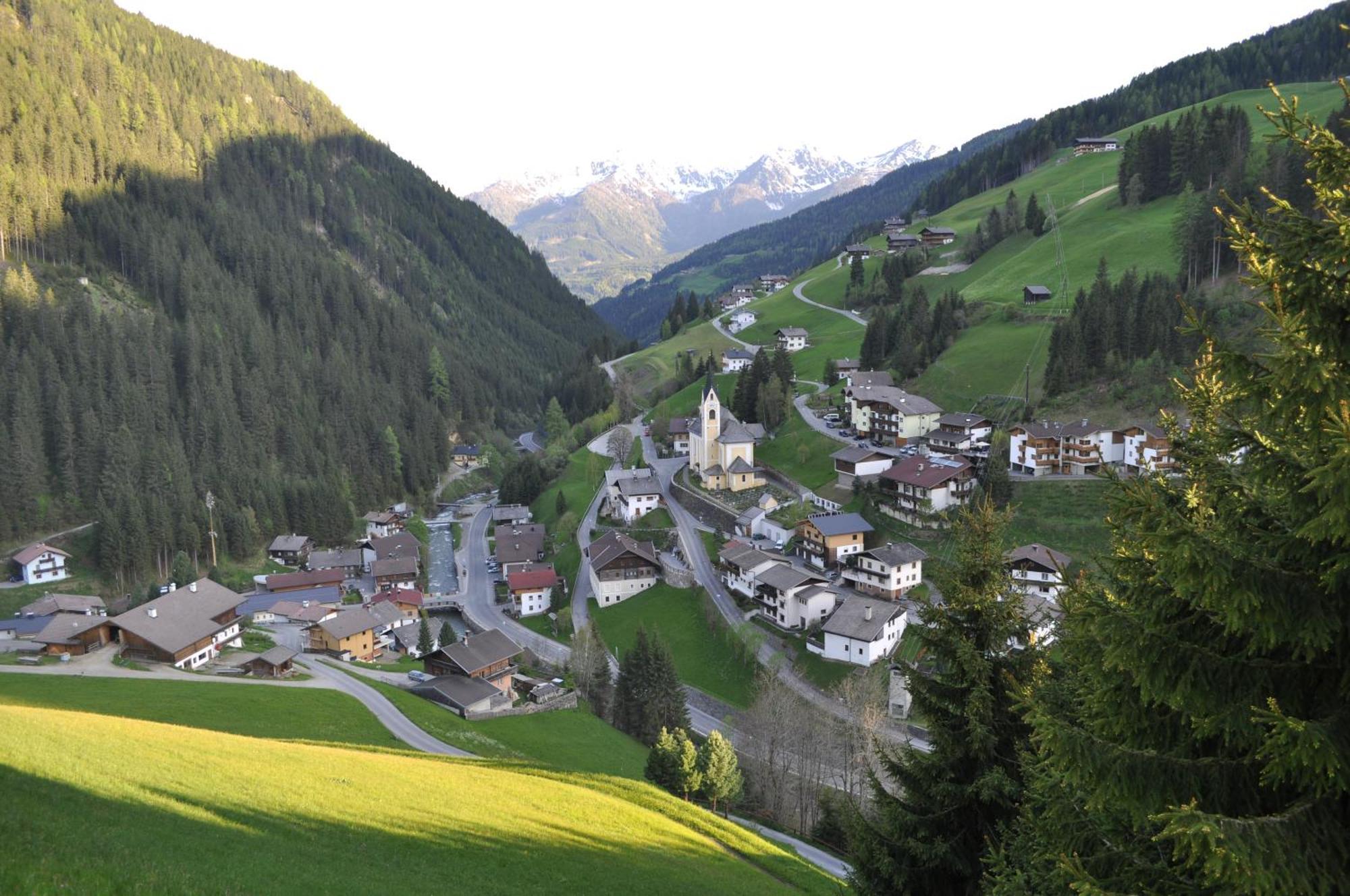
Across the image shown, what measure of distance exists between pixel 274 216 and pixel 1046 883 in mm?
227767

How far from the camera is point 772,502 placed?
3250 inches

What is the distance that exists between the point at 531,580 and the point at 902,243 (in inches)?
4725

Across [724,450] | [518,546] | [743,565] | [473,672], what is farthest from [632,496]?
[473,672]

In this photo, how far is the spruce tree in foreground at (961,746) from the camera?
1583 cm

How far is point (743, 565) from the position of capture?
71.0 metres

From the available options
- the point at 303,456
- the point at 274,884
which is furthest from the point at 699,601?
the point at 303,456

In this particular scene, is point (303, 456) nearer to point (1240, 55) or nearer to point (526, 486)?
point (526, 486)

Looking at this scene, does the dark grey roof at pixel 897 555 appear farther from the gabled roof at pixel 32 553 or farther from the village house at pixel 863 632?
the gabled roof at pixel 32 553

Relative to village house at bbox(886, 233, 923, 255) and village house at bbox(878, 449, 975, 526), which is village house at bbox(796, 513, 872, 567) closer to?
village house at bbox(878, 449, 975, 526)

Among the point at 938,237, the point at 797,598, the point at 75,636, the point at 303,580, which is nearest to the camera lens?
the point at 75,636

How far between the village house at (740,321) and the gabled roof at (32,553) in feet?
400

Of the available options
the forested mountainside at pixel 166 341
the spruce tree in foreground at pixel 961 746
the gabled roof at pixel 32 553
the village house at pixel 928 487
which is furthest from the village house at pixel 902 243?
the spruce tree in foreground at pixel 961 746

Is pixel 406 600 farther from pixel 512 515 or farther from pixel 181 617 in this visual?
pixel 181 617

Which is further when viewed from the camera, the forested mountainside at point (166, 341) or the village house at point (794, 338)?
the village house at point (794, 338)
